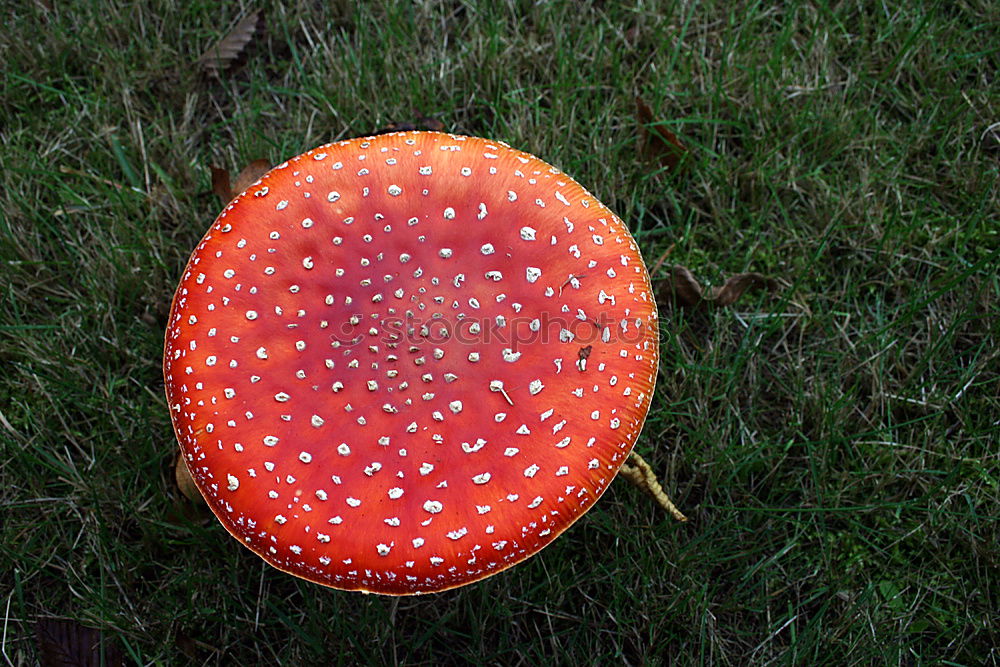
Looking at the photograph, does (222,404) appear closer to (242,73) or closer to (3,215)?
(3,215)

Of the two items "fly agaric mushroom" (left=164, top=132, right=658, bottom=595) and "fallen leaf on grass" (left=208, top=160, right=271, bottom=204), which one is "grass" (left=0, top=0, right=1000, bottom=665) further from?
"fly agaric mushroom" (left=164, top=132, right=658, bottom=595)

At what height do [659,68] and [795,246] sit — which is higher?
[659,68]

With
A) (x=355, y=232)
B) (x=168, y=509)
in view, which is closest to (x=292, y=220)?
(x=355, y=232)

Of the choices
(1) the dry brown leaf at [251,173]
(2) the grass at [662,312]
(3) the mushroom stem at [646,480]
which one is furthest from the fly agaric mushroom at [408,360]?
(1) the dry brown leaf at [251,173]

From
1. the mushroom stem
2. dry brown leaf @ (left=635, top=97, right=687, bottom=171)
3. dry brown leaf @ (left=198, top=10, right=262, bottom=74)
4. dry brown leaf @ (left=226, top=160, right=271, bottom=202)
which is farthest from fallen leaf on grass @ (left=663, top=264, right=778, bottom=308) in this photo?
dry brown leaf @ (left=198, top=10, right=262, bottom=74)

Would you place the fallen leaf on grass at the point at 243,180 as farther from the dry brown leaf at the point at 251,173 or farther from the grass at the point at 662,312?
the grass at the point at 662,312

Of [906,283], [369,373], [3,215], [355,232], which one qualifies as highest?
[355,232]
